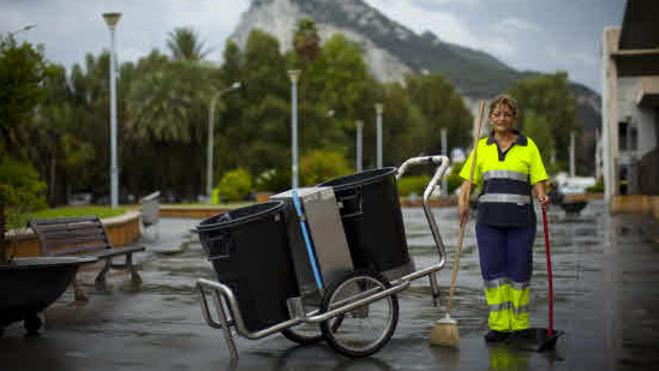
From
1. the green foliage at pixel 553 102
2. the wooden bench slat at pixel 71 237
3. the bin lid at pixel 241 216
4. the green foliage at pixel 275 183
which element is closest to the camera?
the bin lid at pixel 241 216

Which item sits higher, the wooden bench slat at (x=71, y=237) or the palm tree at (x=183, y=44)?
the palm tree at (x=183, y=44)

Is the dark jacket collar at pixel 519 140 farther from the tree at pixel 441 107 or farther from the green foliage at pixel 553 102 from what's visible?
the green foliage at pixel 553 102

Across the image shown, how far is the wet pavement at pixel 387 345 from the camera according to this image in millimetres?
7551

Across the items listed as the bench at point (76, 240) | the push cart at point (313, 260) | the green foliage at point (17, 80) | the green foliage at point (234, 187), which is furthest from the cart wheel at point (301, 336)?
the green foliage at point (234, 187)

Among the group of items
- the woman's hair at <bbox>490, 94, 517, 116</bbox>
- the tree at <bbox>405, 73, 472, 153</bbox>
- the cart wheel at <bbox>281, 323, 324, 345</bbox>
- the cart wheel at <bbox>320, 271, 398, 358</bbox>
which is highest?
the tree at <bbox>405, 73, 472, 153</bbox>

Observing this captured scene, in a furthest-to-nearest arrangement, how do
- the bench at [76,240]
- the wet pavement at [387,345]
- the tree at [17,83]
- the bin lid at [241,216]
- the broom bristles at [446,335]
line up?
the tree at [17,83], the bench at [76,240], the broom bristles at [446,335], the wet pavement at [387,345], the bin lid at [241,216]

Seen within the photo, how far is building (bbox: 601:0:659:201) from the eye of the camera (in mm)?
34500

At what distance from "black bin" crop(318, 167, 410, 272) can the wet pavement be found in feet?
2.15

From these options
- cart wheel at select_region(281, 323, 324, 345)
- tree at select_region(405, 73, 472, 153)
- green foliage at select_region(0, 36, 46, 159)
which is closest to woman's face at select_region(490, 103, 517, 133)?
cart wheel at select_region(281, 323, 324, 345)

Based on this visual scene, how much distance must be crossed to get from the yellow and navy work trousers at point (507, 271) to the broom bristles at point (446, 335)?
0.32 m

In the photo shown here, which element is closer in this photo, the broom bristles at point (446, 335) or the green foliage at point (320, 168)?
the broom bristles at point (446, 335)

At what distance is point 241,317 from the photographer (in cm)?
735

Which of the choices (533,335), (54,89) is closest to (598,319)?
(533,335)

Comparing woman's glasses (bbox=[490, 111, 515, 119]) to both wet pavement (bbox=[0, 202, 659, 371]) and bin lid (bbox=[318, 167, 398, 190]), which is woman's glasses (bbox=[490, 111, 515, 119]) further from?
wet pavement (bbox=[0, 202, 659, 371])
